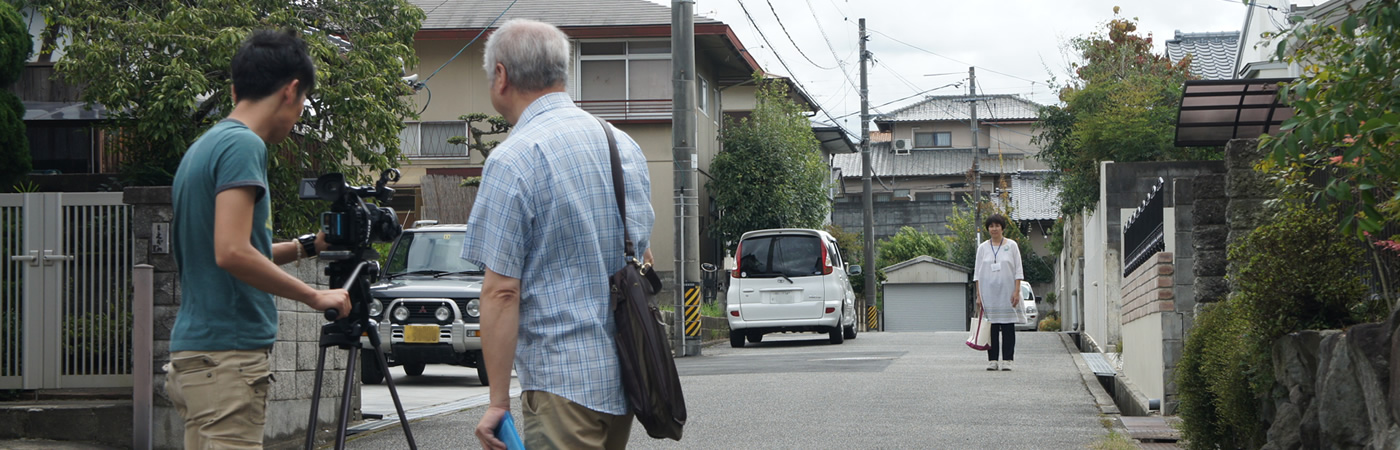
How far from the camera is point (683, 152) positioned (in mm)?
17984

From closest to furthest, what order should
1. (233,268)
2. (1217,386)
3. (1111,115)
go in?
(233,268)
(1217,386)
(1111,115)

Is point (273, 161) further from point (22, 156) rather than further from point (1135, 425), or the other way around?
point (1135, 425)

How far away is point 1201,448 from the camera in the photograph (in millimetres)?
6023

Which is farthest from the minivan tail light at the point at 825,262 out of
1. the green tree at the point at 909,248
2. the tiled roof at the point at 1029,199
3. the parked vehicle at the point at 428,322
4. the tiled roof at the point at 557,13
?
the green tree at the point at 909,248

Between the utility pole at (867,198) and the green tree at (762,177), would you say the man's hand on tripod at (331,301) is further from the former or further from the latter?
the utility pole at (867,198)

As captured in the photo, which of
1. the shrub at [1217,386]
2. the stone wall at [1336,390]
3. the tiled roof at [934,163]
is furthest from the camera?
the tiled roof at [934,163]

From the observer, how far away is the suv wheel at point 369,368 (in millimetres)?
12031

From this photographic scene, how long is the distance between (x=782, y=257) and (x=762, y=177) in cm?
836

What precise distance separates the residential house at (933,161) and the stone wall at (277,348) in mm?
44720

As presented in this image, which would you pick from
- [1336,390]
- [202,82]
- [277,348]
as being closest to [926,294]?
[202,82]

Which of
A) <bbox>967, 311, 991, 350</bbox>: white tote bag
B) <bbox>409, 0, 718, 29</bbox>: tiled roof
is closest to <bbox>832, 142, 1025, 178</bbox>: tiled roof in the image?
<bbox>409, 0, 718, 29</bbox>: tiled roof

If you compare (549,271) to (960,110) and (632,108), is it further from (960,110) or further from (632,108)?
(960,110)

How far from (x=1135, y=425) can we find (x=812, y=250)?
1305 centimetres

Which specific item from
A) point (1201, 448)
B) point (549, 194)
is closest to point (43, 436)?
point (549, 194)
